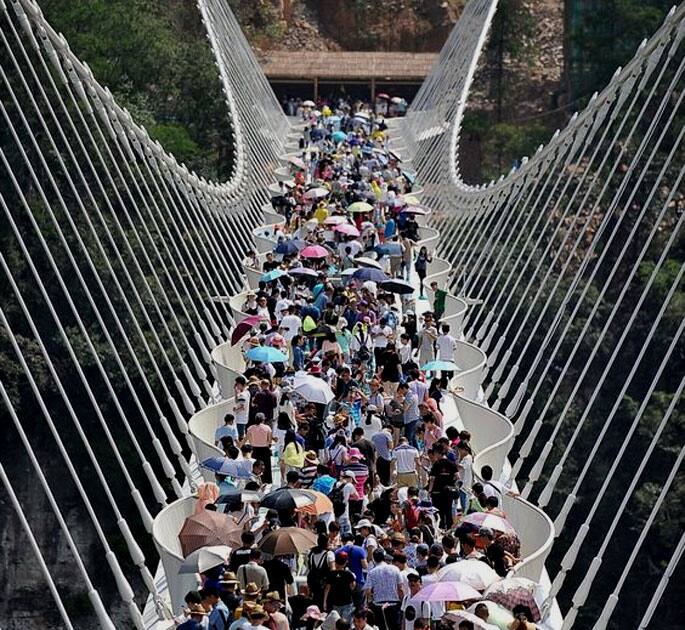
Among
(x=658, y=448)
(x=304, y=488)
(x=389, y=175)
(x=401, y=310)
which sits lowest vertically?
(x=658, y=448)

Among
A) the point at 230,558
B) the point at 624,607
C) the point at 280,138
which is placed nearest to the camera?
the point at 230,558

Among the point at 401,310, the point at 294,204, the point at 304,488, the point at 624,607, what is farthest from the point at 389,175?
the point at 304,488

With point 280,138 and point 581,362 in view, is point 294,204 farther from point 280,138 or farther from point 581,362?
point 280,138

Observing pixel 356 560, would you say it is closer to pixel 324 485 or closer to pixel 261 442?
pixel 324 485

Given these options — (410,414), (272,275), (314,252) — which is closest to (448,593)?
(410,414)

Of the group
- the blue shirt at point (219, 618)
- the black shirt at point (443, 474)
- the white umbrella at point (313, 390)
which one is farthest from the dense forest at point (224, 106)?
the blue shirt at point (219, 618)

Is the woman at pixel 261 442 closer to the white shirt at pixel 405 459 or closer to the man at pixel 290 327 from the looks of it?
the white shirt at pixel 405 459

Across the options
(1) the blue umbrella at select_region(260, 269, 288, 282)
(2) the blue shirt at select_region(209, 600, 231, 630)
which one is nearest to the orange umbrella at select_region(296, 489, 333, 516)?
(2) the blue shirt at select_region(209, 600, 231, 630)

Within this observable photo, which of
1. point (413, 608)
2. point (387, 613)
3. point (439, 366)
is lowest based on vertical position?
point (439, 366)
